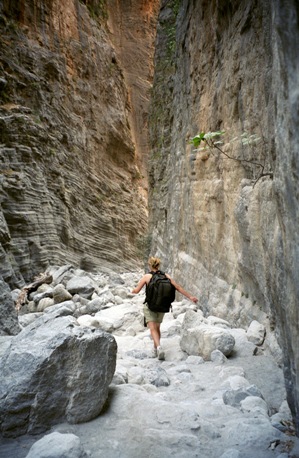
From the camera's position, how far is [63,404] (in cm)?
226

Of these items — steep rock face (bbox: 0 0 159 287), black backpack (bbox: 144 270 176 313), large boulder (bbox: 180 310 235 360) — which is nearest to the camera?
large boulder (bbox: 180 310 235 360)

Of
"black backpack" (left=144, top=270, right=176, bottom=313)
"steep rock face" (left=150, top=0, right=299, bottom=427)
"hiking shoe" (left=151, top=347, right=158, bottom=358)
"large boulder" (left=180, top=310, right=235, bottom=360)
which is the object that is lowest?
"hiking shoe" (left=151, top=347, right=158, bottom=358)

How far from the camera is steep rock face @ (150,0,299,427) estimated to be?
1.80 meters

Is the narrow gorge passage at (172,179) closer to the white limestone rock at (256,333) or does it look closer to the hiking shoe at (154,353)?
the white limestone rock at (256,333)

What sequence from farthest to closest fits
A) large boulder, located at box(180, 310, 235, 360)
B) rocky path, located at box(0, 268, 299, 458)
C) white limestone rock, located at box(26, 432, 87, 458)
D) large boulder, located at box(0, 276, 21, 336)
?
large boulder, located at box(0, 276, 21, 336) < large boulder, located at box(180, 310, 235, 360) < rocky path, located at box(0, 268, 299, 458) < white limestone rock, located at box(26, 432, 87, 458)

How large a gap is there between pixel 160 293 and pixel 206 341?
849 millimetres

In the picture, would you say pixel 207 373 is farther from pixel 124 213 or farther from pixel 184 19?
pixel 124 213

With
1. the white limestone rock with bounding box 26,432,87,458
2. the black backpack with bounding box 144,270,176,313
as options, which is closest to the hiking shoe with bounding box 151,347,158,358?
the black backpack with bounding box 144,270,176,313

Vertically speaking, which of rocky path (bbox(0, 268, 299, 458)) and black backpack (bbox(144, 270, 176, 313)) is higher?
black backpack (bbox(144, 270, 176, 313))

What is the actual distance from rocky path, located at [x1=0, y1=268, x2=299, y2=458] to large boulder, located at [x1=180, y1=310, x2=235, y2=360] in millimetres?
107

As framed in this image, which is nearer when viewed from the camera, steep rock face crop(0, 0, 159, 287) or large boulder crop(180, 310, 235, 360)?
large boulder crop(180, 310, 235, 360)

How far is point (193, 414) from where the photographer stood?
7.53 feet

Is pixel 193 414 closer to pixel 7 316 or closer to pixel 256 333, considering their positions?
pixel 256 333

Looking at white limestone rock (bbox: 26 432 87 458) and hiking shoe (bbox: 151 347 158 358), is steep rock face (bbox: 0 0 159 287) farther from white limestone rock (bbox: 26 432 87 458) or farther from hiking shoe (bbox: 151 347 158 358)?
white limestone rock (bbox: 26 432 87 458)
